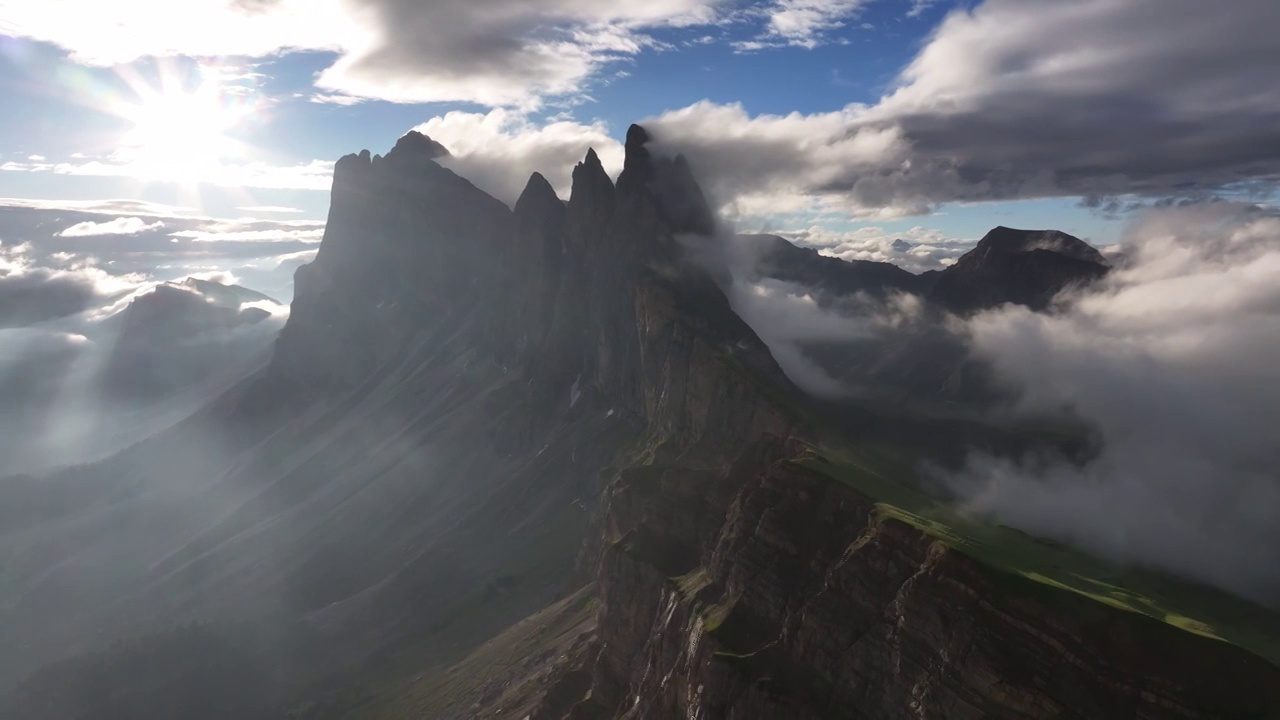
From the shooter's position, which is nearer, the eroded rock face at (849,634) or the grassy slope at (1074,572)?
the eroded rock face at (849,634)

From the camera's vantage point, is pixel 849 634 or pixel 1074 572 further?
pixel 1074 572

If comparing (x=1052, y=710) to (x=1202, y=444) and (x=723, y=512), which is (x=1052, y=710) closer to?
(x=723, y=512)

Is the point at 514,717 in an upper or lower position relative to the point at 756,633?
lower

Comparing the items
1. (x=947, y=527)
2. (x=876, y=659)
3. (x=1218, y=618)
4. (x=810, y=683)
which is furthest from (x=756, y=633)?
(x=1218, y=618)

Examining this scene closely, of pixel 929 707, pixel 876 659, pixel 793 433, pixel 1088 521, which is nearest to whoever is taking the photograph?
pixel 929 707

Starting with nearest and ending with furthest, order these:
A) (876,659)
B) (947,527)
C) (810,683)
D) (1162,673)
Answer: (1162,673) → (876,659) → (810,683) → (947,527)

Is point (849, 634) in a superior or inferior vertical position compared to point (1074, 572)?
inferior

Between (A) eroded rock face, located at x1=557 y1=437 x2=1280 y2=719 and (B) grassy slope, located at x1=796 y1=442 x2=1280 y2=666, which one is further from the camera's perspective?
(B) grassy slope, located at x1=796 y1=442 x2=1280 y2=666

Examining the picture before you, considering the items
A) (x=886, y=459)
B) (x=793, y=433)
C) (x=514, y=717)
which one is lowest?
(x=514, y=717)
